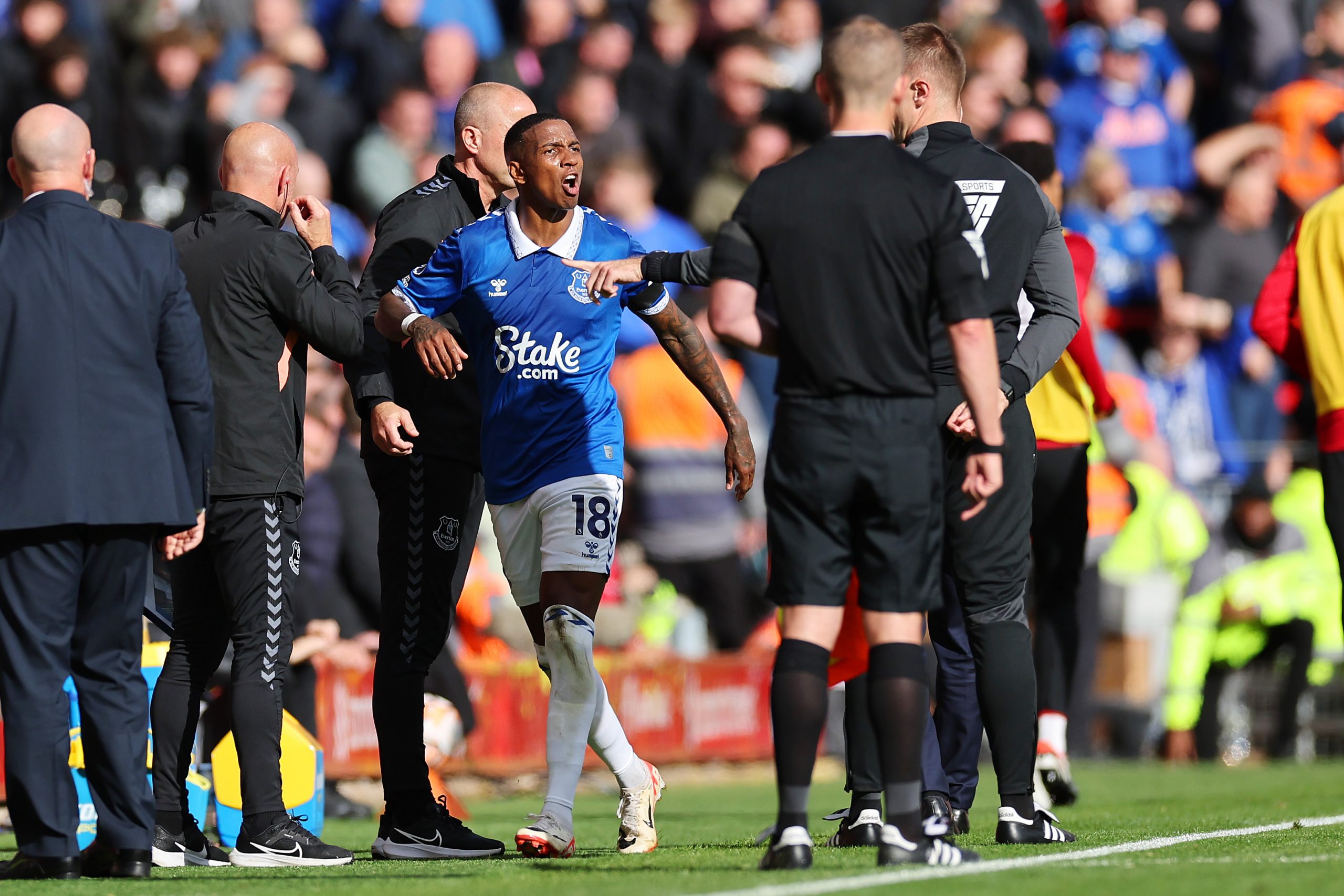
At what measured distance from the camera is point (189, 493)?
6215 mm

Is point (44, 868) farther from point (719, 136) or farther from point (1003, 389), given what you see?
point (719, 136)

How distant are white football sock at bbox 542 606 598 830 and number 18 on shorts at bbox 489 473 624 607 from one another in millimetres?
184

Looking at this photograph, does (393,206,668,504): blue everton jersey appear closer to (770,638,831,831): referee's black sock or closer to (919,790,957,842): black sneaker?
(770,638,831,831): referee's black sock

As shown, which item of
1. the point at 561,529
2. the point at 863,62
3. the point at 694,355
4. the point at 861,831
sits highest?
the point at 863,62

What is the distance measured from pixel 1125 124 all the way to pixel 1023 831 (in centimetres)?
1129

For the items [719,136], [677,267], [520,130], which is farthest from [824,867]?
[719,136]

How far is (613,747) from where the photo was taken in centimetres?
691

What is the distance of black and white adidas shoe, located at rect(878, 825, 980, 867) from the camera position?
18.3 ft

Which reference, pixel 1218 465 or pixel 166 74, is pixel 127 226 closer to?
pixel 166 74

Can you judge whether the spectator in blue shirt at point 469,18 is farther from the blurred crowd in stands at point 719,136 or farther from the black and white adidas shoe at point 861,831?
the black and white adidas shoe at point 861,831

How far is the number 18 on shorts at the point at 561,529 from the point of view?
6625mm

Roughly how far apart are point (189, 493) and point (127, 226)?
0.86m

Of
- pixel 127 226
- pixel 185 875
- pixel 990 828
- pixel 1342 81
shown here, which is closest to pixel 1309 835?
pixel 990 828

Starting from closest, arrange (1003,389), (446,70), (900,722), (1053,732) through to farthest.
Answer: (900,722)
(1003,389)
(1053,732)
(446,70)
